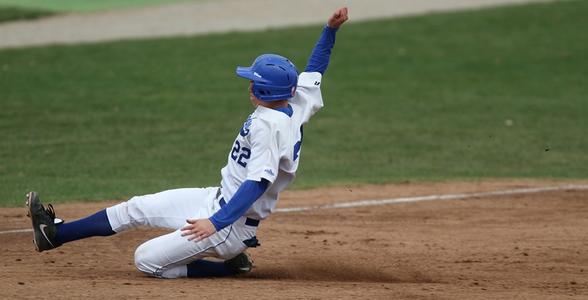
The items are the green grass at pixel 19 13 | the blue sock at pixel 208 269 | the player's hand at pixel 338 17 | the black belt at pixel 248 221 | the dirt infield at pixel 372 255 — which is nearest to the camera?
the dirt infield at pixel 372 255

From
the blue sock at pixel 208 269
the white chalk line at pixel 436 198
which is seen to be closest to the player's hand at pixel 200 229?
the blue sock at pixel 208 269

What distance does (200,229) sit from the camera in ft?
21.4

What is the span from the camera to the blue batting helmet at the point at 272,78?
22.2 feet

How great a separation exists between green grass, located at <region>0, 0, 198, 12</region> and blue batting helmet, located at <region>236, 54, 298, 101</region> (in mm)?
14804

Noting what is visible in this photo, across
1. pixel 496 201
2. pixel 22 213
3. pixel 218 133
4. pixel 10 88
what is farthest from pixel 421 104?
pixel 22 213

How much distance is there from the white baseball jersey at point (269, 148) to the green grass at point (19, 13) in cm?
1375

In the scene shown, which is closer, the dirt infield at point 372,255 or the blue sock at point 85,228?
the dirt infield at point 372,255

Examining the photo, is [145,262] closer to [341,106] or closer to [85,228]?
[85,228]

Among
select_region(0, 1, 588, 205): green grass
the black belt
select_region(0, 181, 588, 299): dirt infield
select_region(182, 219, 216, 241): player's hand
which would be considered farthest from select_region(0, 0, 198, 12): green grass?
select_region(182, 219, 216, 241): player's hand

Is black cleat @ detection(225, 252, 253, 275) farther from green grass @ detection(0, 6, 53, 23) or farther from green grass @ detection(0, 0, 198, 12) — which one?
green grass @ detection(0, 0, 198, 12)

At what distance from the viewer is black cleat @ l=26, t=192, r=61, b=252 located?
276 inches

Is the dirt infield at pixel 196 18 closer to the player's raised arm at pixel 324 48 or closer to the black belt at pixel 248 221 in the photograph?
the player's raised arm at pixel 324 48

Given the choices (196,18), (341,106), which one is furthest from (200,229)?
(196,18)

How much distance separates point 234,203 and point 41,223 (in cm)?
143
